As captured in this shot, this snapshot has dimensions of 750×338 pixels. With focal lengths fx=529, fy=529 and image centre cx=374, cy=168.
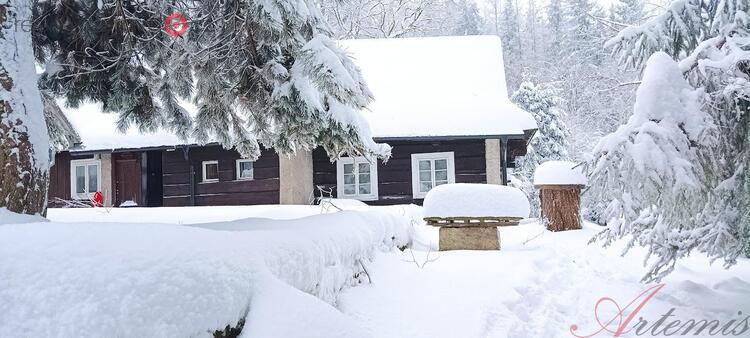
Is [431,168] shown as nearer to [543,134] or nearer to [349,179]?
[349,179]

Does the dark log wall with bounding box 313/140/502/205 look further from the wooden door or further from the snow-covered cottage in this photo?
the wooden door

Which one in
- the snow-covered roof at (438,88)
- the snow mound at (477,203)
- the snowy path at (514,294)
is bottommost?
the snowy path at (514,294)

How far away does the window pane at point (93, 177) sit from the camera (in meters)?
16.7

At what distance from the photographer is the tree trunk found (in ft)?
10.5

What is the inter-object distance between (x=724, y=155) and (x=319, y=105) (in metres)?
3.11

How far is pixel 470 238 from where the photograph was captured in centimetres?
746

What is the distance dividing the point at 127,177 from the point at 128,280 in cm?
1673

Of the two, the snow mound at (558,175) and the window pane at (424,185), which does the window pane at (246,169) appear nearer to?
the window pane at (424,185)

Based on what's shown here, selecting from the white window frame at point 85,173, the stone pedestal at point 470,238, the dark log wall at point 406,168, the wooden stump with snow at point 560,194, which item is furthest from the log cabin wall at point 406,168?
the white window frame at point 85,173

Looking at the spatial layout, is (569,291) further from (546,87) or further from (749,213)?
(546,87)

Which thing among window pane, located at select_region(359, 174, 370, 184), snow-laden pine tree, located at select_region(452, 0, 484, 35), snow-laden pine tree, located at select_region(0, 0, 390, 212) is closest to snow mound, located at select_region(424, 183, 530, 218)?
snow-laden pine tree, located at select_region(0, 0, 390, 212)

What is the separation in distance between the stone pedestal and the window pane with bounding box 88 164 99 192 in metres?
13.3
